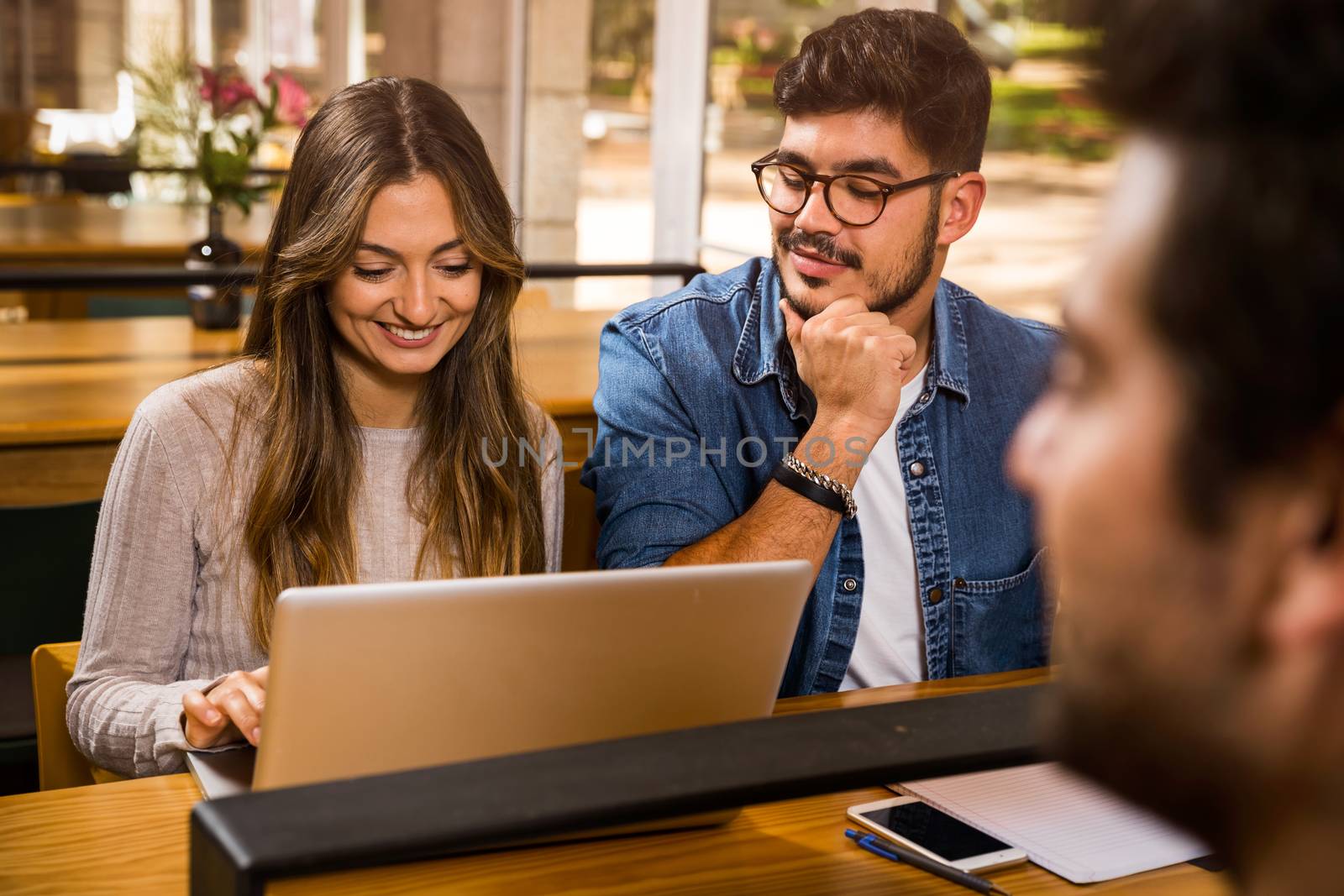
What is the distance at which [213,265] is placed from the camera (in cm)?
315

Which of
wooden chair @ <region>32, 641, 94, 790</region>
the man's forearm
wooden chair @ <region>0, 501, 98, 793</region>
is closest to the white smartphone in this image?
the man's forearm

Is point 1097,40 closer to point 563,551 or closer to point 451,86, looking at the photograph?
point 563,551

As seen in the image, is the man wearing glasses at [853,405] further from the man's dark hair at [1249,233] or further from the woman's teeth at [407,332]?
the man's dark hair at [1249,233]

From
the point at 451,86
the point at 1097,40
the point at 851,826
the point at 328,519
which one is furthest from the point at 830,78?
the point at 451,86

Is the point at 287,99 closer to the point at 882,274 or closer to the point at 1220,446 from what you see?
the point at 882,274

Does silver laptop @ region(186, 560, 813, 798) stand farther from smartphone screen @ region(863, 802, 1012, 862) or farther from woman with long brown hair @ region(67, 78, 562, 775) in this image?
woman with long brown hair @ region(67, 78, 562, 775)

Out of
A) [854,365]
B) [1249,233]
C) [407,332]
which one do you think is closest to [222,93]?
[407,332]

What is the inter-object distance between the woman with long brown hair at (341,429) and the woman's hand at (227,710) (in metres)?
0.19

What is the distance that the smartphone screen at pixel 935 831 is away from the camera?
3.61 ft

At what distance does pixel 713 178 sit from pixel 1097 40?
4051 millimetres

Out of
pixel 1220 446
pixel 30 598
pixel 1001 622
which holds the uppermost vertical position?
pixel 1220 446

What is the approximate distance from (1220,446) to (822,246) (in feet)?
4.42

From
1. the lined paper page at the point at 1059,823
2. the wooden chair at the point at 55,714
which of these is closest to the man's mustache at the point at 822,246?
the lined paper page at the point at 1059,823

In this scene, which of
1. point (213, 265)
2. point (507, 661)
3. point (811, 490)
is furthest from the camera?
point (213, 265)
